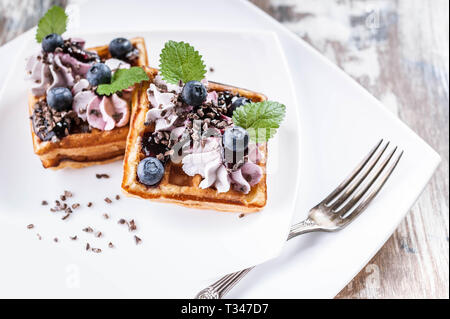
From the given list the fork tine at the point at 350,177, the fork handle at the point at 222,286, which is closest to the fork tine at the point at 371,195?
the fork tine at the point at 350,177

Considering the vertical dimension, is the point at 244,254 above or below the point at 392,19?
below

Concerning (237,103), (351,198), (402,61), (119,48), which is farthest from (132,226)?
(402,61)

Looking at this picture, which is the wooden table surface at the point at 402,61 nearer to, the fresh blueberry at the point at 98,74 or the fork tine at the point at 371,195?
the fork tine at the point at 371,195

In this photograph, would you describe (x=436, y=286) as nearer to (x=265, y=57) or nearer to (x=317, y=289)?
(x=317, y=289)

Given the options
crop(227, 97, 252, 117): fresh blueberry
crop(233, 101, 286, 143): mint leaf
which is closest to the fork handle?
crop(233, 101, 286, 143): mint leaf

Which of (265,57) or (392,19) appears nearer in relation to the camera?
(265,57)
